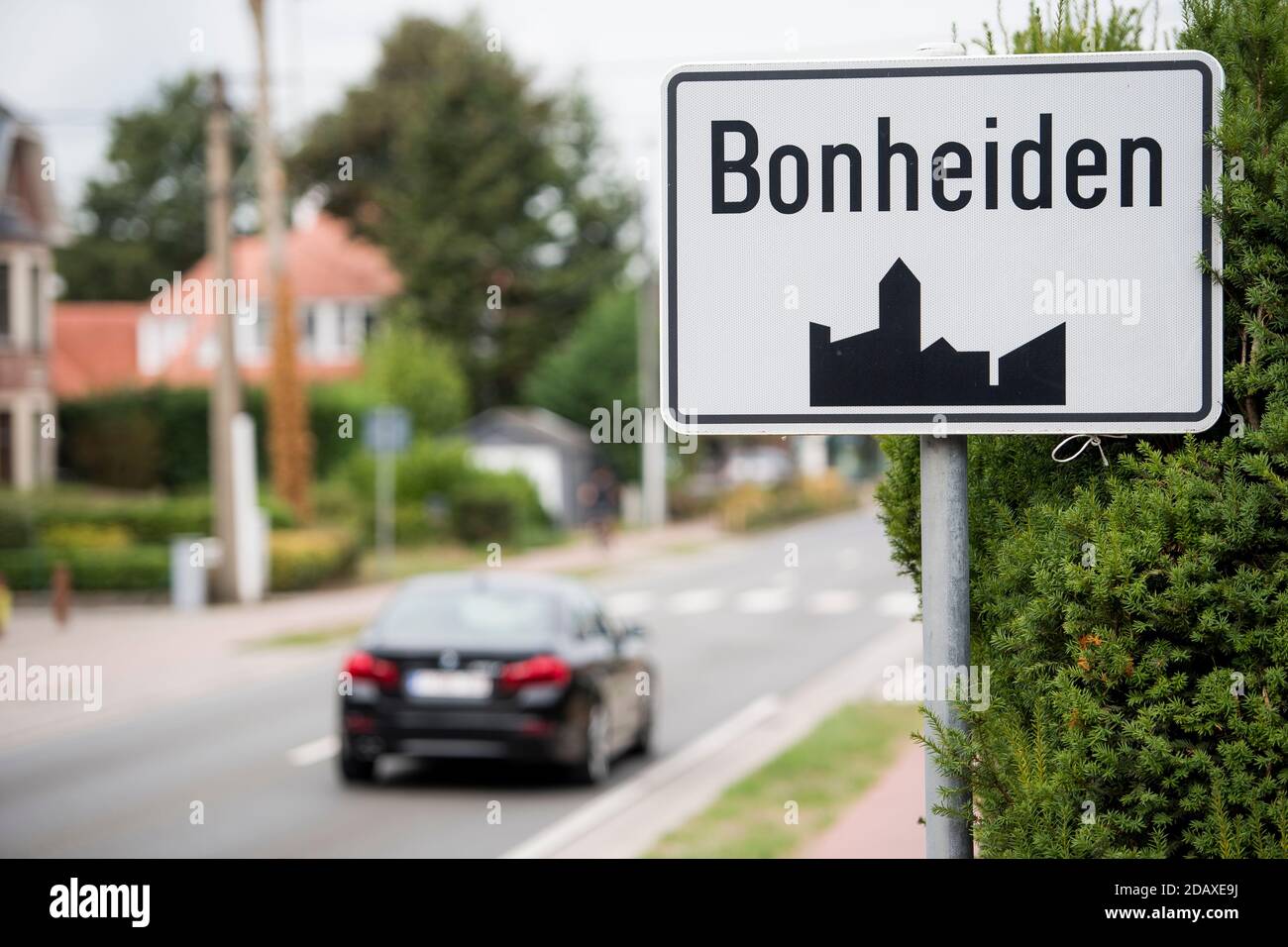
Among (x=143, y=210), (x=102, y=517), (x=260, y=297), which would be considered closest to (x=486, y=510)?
(x=102, y=517)

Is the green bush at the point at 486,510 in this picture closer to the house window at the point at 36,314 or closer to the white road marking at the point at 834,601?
the house window at the point at 36,314

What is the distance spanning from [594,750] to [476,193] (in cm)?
4573

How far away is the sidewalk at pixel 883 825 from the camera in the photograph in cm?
828

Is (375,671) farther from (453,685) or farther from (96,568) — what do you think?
(96,568)

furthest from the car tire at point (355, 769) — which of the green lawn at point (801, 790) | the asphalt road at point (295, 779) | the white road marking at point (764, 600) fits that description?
the white road marking at point (764, 600)

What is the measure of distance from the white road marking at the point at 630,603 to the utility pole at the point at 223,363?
20.7 feet

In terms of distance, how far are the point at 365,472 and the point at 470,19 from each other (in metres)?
30.4

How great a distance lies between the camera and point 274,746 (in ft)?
43.9

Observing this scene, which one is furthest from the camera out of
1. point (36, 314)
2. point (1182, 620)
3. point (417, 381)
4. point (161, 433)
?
point (417, 381)

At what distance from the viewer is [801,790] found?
10.9 meters

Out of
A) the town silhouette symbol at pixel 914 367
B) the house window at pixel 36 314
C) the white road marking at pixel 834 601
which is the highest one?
the house window at pixel 36 314

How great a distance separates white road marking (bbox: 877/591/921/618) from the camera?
2531cm
